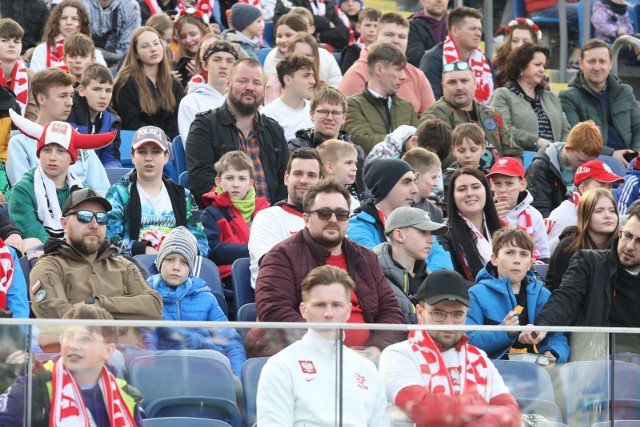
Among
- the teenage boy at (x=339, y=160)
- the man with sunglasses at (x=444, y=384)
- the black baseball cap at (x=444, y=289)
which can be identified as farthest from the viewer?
the teenage boy at (x=339, y=160)

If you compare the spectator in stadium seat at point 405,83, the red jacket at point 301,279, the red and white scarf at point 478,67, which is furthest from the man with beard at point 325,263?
the red and white scarf at point 478,67

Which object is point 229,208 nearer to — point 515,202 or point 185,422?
point 515,202

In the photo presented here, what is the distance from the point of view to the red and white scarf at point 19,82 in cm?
965

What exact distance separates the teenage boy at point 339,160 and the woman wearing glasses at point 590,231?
46.3 inches

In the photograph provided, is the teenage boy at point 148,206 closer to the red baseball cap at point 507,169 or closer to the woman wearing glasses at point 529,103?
the red baseball cap at point 507,169

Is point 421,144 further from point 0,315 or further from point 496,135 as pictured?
point 0,315

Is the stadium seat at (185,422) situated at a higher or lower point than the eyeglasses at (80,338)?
lower

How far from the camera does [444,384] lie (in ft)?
18.3

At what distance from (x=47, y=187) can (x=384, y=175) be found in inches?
70.3

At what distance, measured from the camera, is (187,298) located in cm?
729

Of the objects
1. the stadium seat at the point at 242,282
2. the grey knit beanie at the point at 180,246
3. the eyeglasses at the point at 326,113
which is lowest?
the stadium seat at the point at 242,282

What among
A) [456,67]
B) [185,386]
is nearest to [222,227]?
[456,67]

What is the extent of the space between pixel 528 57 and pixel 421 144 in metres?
2.09

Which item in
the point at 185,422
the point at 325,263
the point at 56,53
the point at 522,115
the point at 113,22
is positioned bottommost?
the point at 185,422
